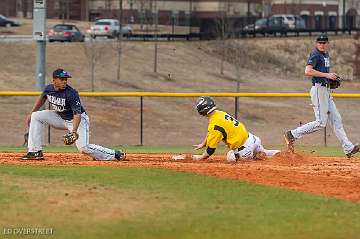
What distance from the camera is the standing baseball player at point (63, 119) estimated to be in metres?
14.4

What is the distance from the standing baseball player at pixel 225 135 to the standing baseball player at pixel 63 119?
62.9 inches

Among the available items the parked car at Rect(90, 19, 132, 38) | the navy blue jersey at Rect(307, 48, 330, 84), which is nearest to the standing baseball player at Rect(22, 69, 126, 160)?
the navy blue jersey at Rect(307, 48, 330, 84)

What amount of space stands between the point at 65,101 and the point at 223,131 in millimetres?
2322

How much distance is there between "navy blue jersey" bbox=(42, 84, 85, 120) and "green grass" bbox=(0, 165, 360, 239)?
213cm

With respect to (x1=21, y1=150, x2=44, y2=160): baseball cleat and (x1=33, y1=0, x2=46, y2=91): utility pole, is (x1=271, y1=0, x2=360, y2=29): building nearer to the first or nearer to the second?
(x1=33, y1=0, x2=46, y2=91): utility pole

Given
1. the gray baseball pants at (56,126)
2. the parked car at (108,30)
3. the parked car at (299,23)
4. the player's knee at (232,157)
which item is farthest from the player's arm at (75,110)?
the parked car at (299,23)

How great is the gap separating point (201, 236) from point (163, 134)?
2237cm

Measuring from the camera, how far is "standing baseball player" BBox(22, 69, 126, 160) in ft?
47.3

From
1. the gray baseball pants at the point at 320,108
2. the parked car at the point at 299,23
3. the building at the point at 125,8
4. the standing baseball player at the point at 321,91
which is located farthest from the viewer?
the building at the point at 125,8

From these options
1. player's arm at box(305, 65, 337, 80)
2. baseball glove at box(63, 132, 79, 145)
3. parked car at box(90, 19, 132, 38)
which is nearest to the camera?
baseball glove at box(63, 132, 79, 145)

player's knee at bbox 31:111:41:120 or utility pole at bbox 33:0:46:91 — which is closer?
player's knee at bbox 31:111:41:120

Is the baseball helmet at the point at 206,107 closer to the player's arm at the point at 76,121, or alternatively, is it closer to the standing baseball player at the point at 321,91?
the player's arm at the point at 76,121

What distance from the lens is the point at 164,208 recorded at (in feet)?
34.1

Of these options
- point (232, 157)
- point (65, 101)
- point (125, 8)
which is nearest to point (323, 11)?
point (125, 8)
